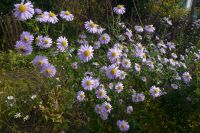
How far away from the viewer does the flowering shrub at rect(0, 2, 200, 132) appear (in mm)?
3406

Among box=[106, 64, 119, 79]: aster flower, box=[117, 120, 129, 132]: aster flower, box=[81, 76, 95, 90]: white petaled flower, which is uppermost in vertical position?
box=[106, 64, 119, 79]: aster flower

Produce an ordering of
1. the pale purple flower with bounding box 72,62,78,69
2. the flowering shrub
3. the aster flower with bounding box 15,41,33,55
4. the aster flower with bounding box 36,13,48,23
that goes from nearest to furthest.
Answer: the aster flower with bounding box 15,41,33,55 < the flowering shrub < the aster flower with bounding box 36,13,48,23 < the pale purple flower with bounding box 72,62,78,69

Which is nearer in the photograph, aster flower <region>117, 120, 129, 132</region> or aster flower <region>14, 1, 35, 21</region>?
aster flower <region>14, 1, 35, 21</region>

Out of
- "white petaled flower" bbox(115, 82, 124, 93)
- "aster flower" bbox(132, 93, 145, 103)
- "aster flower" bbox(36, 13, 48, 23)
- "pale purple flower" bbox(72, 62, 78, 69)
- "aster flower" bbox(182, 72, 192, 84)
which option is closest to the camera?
"aster flower" bbox(36, 13, 48, 23)

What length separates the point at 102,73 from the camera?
3904mm

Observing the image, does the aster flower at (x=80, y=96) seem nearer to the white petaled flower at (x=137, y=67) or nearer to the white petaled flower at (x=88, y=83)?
the white petaled flower at (x=88, y=83)

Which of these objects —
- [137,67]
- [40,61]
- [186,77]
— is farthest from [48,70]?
[186,77]

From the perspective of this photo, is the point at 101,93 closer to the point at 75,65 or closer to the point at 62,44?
the point at 75,65

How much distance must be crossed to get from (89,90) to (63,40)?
0.49 metres

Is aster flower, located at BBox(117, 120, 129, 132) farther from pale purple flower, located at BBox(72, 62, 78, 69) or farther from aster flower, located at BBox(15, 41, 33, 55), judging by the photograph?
aster flower, located at BBox(15, 41, 33, 55)

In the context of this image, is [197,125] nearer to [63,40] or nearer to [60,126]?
[60,126]

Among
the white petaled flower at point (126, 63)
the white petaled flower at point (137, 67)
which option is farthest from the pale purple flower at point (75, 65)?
the white petaled flower at point (137, 67)

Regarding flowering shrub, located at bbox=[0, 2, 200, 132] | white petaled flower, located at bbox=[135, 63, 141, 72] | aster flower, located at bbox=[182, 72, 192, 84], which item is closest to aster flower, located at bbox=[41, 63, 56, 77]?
flowering shrub, located at bbox=[0, 2, 200, 132]

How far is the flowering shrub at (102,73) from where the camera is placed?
341 cm
